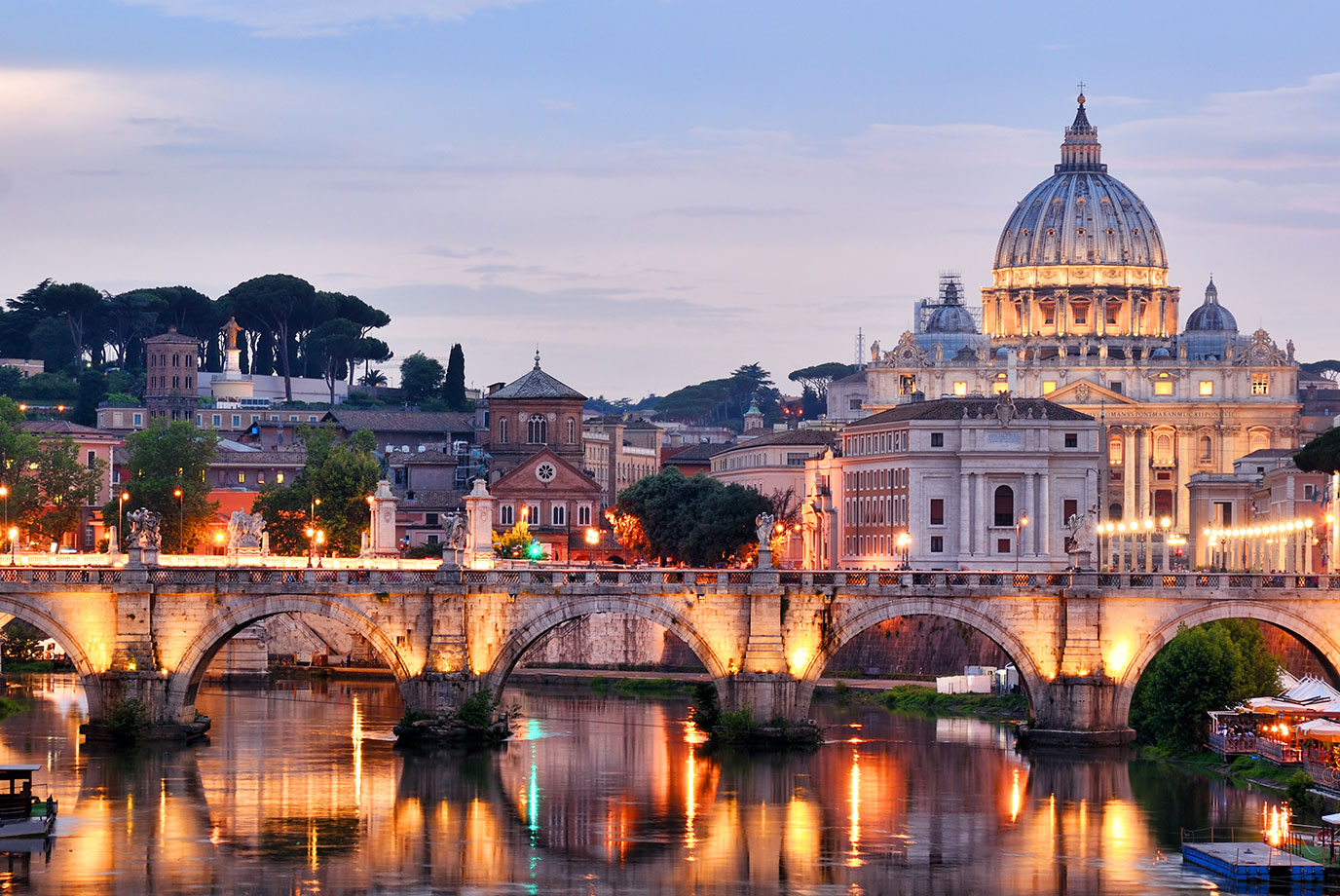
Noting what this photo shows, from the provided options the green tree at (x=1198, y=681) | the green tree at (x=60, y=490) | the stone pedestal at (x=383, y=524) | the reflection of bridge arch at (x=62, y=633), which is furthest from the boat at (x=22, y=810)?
the green tree at (x=60, y=490)

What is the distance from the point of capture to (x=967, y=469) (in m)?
147

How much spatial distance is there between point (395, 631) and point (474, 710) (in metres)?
3.34

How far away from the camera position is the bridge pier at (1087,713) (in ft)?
262

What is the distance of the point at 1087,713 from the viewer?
79.7 m

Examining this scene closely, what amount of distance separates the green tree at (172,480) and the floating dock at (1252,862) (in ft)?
253

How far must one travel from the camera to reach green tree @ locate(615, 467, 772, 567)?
140875 mm

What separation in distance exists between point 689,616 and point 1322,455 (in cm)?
4650

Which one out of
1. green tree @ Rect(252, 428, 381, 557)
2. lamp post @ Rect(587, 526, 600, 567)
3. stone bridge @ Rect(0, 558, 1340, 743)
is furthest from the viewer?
→ lamp post @ Rect(587, 526, 600, 567)

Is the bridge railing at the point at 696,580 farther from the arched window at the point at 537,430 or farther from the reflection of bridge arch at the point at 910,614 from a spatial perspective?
the arched window at the point at 537,430

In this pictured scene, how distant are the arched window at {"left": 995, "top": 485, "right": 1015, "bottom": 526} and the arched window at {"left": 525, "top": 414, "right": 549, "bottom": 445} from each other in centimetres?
3198

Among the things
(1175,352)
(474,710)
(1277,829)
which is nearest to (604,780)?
(474,710)

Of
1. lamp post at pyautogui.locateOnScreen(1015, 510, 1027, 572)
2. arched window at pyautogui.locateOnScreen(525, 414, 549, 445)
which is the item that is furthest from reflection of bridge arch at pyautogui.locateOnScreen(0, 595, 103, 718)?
arched window at pyautogui.locateOnScreen(525, 414, 549, 445)

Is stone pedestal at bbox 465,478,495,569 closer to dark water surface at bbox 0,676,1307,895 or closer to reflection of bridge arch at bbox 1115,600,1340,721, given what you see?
dark water surface at bbox 0,676,1307,895

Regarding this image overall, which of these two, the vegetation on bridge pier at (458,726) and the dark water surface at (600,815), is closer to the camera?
the dark water surface at (600,815)
